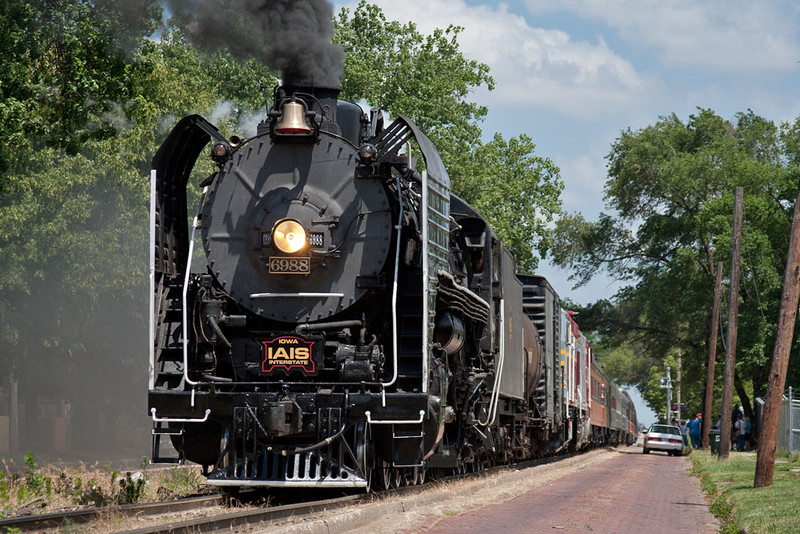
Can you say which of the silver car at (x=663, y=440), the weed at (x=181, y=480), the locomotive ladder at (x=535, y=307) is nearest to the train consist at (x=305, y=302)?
the weed at (x=181, y=480)

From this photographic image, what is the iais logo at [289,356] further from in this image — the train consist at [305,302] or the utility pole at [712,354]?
the utility pole at [712,354]

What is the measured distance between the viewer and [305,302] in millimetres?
10203

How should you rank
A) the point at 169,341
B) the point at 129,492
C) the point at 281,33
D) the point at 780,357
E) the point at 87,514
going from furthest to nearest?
the point at 780,357 < the point at 281,33 < the point at 129,492 < the point at 169,341 < the point at 87,514

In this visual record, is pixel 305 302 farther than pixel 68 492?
No

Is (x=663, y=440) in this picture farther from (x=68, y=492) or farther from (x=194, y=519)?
(x=194, y=519)

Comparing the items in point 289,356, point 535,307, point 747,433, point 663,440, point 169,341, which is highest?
point 535,307

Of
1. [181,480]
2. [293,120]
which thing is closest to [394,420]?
[293,120]

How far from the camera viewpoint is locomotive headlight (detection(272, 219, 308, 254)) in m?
10.1

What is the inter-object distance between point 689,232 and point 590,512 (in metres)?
36.4

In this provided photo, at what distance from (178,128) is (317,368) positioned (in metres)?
3.02

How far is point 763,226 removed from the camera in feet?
131

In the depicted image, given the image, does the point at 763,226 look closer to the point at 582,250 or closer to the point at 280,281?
the point at 582,250

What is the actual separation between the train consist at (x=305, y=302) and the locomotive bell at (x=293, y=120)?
1 cm

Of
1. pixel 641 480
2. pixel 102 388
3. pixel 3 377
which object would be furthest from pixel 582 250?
pixel 641 480
